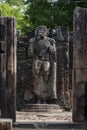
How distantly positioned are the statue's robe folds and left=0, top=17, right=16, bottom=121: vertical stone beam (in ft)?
20.9

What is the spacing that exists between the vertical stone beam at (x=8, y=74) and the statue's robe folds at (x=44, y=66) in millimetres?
6385

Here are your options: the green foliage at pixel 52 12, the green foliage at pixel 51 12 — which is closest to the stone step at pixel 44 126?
the green foliage at pixel 51 12

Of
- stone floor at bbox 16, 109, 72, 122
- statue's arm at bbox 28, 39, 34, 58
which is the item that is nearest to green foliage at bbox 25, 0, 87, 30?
statue's arm at bbox 28, 39, 34, 58

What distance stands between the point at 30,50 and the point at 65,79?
2158 millimetres

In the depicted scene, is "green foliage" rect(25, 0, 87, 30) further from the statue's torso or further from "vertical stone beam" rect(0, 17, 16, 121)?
"vertical stone beam" rect(0, 17, 16, 121)

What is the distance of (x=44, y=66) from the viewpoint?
17594 millimetres

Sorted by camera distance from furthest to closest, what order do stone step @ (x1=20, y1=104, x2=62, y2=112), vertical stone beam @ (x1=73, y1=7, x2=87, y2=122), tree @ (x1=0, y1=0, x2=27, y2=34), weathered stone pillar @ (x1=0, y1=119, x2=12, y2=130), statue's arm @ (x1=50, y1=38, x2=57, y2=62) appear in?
tree @ (x1=0, y1=0, x2=27, y2=34) → statue's arm @ (x1=50, y1=38, x2=57, y2=62) → stone step @ (x1=20, y1=104, x2=62, y2=112) → vertical stone beam @ (x1=73, y1=7, x2=87, y2=122) → weathered stone pillar @ (x1=0, y1=119, x2=12, y2=130)

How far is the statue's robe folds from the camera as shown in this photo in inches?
691

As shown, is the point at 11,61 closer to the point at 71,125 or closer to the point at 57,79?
the point at 71,125

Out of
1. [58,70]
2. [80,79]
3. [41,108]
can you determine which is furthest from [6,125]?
[58,70]

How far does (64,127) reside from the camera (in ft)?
34.7

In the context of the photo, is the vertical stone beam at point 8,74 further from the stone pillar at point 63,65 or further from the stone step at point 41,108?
the stone pillar at point 63,65

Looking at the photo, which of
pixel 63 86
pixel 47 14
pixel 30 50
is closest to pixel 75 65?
pixel 30 50

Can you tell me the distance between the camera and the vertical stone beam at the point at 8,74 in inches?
431
